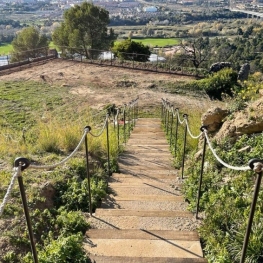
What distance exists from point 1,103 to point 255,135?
462 inches

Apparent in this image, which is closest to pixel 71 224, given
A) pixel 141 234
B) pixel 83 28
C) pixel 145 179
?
pixel 141 234

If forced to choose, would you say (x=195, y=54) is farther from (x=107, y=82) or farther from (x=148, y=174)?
(x=148, y=174)

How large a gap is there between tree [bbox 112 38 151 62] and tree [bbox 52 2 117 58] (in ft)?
13.0

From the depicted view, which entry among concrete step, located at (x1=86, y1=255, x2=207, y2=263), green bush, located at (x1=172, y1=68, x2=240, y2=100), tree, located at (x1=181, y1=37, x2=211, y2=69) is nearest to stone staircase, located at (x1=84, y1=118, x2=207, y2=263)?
concrete step, located at (x1=86, y1=255, x2=207, y2=263)

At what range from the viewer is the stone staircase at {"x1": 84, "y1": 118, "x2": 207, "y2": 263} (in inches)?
139

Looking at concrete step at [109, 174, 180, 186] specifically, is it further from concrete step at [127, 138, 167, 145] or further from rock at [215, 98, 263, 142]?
concrete step at [127, 138, 167, 145]

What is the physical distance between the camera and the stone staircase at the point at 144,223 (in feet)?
11.6

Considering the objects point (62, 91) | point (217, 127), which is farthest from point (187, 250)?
→ point (62, 91)

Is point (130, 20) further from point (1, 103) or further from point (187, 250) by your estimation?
point (187, 250)

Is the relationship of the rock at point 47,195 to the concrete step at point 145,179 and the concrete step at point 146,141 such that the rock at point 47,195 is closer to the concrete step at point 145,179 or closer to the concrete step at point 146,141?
the concrete step at point 145,179

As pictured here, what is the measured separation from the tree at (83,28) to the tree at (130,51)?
3.96 meters

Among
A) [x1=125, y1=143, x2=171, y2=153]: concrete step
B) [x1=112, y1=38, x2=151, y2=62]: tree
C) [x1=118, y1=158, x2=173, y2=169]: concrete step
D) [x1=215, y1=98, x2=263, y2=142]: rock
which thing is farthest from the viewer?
[x1=112, y1=38, x2=151, y2=62]: tree

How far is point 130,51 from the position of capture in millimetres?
26156

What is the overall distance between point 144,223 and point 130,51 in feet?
75.9
